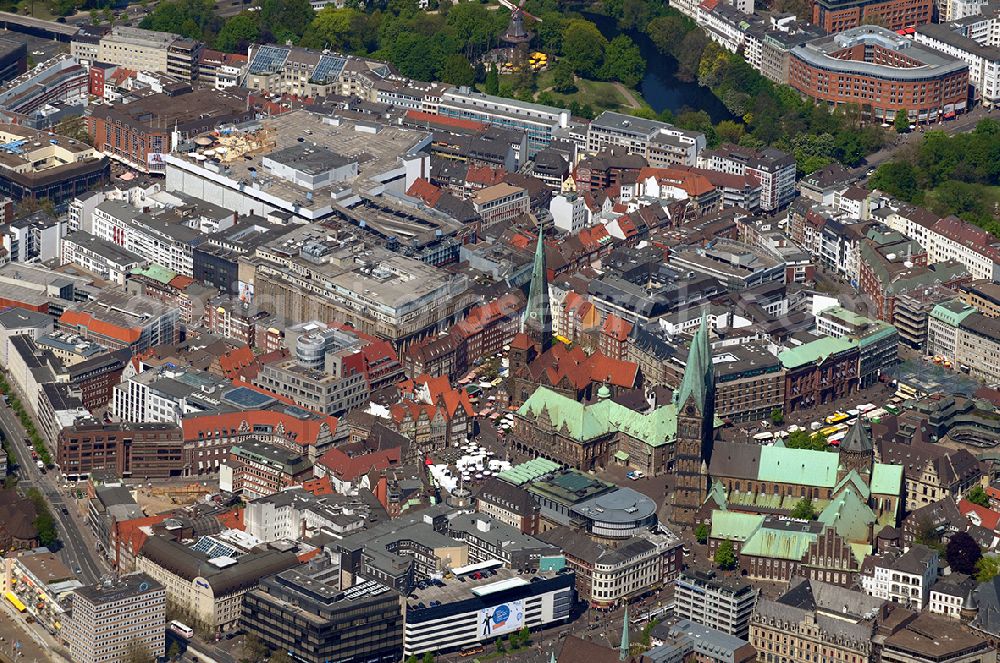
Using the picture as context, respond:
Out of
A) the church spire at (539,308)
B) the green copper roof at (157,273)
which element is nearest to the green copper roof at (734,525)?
the church spire at (539,308)

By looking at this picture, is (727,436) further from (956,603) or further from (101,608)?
(101,608)

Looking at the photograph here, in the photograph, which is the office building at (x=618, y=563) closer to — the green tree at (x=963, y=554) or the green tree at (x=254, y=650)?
the green tree at (x=963, y=554)

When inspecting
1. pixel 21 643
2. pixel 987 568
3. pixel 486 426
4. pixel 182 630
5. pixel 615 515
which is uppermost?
pixel 987 568

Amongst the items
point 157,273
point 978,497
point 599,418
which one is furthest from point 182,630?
point 978,497

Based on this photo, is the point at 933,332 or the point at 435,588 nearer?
the point at 435,588

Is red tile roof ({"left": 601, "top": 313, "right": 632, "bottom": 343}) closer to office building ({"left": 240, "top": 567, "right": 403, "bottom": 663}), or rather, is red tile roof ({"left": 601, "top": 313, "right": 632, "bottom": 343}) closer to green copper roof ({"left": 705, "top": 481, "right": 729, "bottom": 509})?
green copper roof ({"left": 705, "top": 481, "right": 729, "bottom": 509})

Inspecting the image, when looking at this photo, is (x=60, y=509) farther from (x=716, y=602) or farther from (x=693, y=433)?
(x=716, y=602)

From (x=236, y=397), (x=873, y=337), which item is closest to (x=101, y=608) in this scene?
(x=236, y=397)

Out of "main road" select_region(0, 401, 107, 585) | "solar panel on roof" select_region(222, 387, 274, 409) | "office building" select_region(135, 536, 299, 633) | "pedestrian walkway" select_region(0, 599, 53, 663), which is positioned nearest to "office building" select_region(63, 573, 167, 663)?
"pedestrian walkway" select_region(0, 599, 53, 663)
